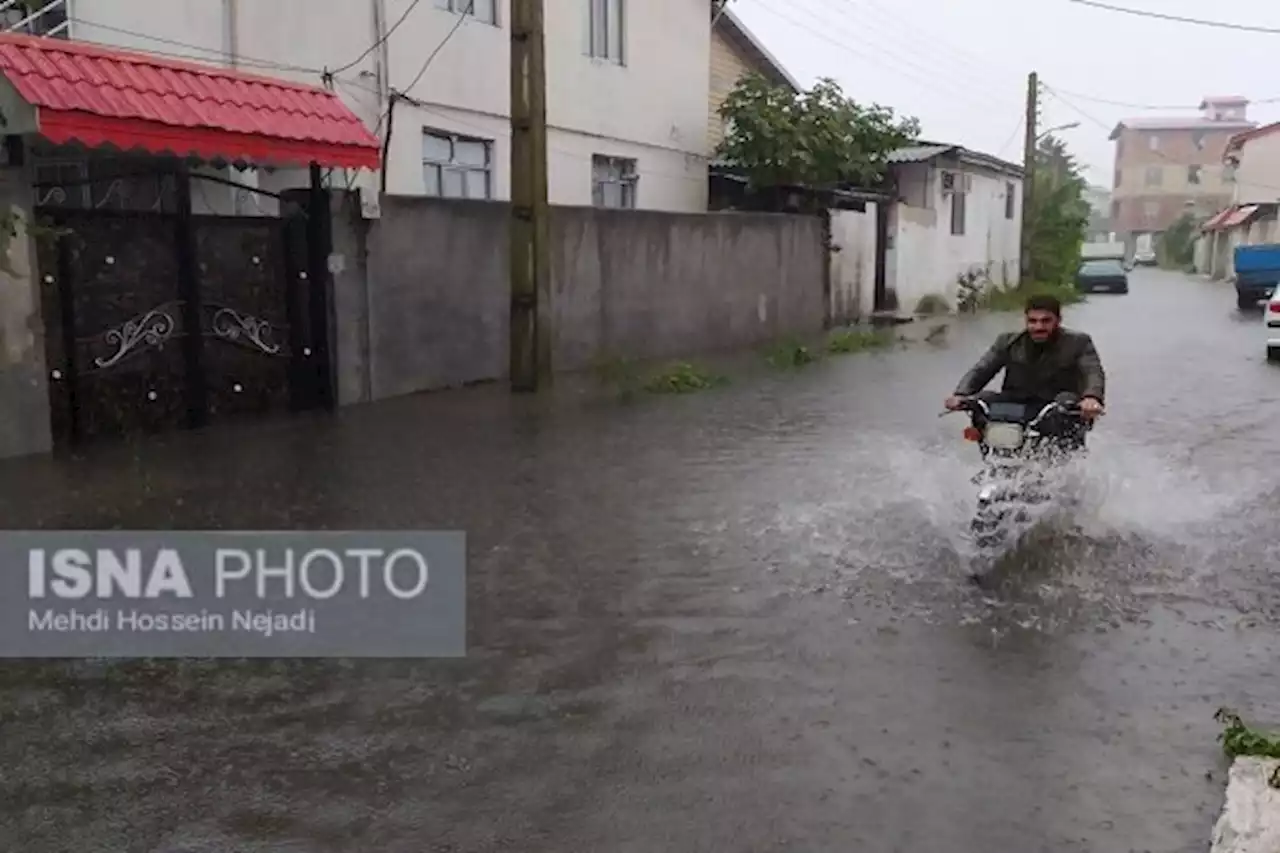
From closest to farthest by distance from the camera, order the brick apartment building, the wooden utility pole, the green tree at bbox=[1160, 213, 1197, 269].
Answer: the wooden utility pole
the green tree at bbox=[1160, 213, 1197, 269]
the brick apartment building

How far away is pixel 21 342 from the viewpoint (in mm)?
10016

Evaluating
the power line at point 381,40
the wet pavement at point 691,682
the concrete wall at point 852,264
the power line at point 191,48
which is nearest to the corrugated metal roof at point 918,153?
the concrete wall at point 852,264

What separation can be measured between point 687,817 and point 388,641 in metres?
2.18

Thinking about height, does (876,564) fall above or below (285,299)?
below

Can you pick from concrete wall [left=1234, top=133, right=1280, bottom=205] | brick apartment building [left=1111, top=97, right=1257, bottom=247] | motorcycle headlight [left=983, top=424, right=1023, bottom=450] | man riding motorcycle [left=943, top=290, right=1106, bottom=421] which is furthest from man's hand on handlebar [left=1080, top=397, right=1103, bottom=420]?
brick apartment building [left=1111, top=97, right=1257, bottom=247]

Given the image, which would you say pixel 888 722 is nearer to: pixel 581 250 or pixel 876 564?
pixel 876 564

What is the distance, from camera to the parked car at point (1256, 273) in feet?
112

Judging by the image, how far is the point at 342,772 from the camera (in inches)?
173

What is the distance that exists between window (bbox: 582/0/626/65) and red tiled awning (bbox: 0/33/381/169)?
9.26 meters

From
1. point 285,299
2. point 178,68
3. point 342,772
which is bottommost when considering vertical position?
point 342,772

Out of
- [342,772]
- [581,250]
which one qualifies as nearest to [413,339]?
[581,250]

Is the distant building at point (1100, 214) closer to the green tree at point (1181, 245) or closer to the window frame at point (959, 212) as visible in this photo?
the green tree at point (1181, 245)

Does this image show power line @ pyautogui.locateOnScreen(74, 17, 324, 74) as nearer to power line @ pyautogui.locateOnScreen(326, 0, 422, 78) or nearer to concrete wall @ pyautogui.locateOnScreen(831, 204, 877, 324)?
power line @ pyautogui.locateOnScreen(326, 0, 422, 78)

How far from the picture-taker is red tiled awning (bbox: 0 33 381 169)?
8.73m
